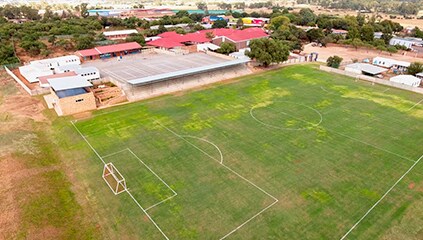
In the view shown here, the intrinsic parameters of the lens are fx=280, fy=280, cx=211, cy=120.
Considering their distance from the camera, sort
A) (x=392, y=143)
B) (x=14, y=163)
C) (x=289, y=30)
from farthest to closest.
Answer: (x=289, y=30) → (x=392, y=143) → (x=14, y=163)

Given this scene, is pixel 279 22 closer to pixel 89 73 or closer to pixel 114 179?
pixel 89 73

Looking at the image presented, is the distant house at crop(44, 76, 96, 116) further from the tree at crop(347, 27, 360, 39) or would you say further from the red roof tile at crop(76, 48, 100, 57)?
the tree at crop(347, 27, 360, 39)

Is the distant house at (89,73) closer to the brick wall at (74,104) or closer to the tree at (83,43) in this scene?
the brick wall at (74,104)

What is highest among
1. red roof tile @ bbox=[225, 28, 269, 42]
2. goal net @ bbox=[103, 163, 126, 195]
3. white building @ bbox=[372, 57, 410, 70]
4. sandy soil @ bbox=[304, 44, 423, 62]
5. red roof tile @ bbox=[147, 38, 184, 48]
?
red roof tile @ bbox=[225, 28, 269, 42]

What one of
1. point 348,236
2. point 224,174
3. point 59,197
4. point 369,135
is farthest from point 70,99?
point 369,135

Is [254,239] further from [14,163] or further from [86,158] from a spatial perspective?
[14,163]

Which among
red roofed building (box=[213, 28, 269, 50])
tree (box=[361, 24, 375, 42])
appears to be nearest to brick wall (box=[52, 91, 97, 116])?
red roofed building (box=[213, 28, 269, 50])
